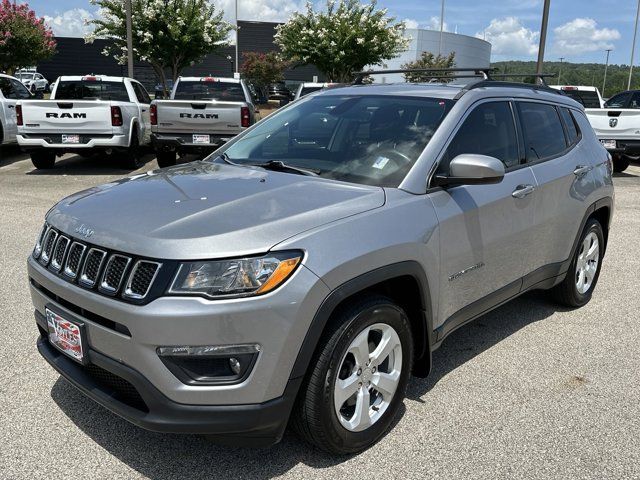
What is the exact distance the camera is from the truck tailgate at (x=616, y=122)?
1293 centimetres

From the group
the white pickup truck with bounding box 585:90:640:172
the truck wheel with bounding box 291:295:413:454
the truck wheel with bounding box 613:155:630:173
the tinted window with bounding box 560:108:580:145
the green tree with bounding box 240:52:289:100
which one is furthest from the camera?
the green tree with bounding box 240:52:289:100

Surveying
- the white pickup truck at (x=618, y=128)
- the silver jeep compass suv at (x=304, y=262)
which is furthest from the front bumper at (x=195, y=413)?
the white pickup truck at (x=618, y=128)

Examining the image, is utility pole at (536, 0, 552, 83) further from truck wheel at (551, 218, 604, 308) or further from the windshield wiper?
the windshield wiper

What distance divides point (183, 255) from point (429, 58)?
4486cm

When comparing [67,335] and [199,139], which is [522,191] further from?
[199,139]

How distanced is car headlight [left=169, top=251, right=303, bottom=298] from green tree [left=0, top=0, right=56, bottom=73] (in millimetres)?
22921

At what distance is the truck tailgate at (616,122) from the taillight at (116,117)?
30.8ft

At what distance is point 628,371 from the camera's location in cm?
397

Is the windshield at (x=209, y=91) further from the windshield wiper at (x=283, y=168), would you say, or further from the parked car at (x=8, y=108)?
the windshield wiper at (x=283, y=168)

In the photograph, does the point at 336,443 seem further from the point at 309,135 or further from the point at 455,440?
the point at 309,135

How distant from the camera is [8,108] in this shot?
12.9m

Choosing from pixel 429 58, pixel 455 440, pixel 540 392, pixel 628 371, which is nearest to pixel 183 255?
pixel 455 440

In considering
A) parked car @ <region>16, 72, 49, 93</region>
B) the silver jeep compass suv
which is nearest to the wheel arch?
the silver jeep compass suv

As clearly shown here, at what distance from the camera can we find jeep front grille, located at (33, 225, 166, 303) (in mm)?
2418
